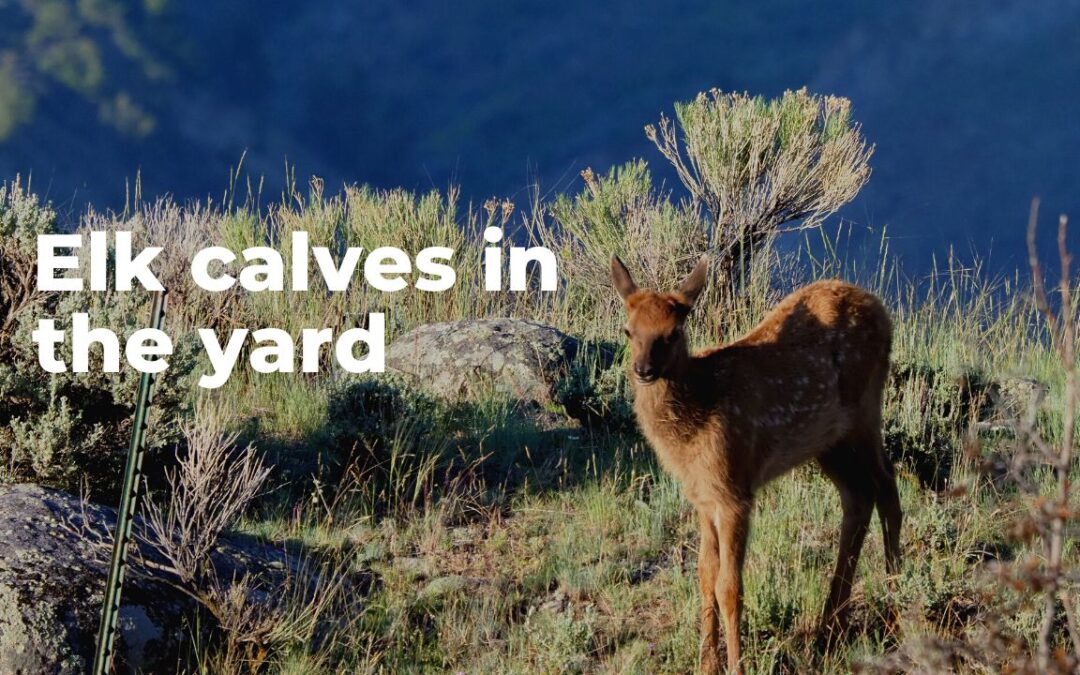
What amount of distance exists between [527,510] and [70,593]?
11.2ft

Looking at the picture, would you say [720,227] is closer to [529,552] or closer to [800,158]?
[800,158]

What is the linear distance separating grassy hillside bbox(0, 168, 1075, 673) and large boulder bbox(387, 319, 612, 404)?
0.47 meters

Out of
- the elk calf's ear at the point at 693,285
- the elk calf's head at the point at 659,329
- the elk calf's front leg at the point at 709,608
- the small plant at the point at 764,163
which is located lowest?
the elk calf's front leg at the point at 709,608

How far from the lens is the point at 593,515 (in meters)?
7.99

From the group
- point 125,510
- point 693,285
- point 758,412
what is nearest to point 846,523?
point 758,412

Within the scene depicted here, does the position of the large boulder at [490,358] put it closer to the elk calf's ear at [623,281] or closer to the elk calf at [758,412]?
the elk calf at [758,412]

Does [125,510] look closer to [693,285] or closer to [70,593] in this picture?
[70,593]

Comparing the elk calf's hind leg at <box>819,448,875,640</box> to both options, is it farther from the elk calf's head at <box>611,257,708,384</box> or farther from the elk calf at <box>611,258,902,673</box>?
the elk calf's head at <box>611,257,708,384</box>

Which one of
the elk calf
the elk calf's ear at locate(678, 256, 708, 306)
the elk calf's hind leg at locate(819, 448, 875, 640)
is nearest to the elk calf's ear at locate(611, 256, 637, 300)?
the elk calf

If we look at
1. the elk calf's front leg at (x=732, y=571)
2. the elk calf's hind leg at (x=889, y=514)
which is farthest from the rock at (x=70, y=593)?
the elk calf's hind leg at (x=889, y=514)

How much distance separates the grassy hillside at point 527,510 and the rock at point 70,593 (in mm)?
265

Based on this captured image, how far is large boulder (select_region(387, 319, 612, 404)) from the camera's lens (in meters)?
11.0

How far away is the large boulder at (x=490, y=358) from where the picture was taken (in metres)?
11.0

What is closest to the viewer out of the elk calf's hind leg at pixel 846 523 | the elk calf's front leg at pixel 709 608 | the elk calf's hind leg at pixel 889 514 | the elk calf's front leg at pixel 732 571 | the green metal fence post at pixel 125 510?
the green metal fence post at pixel 125 510
